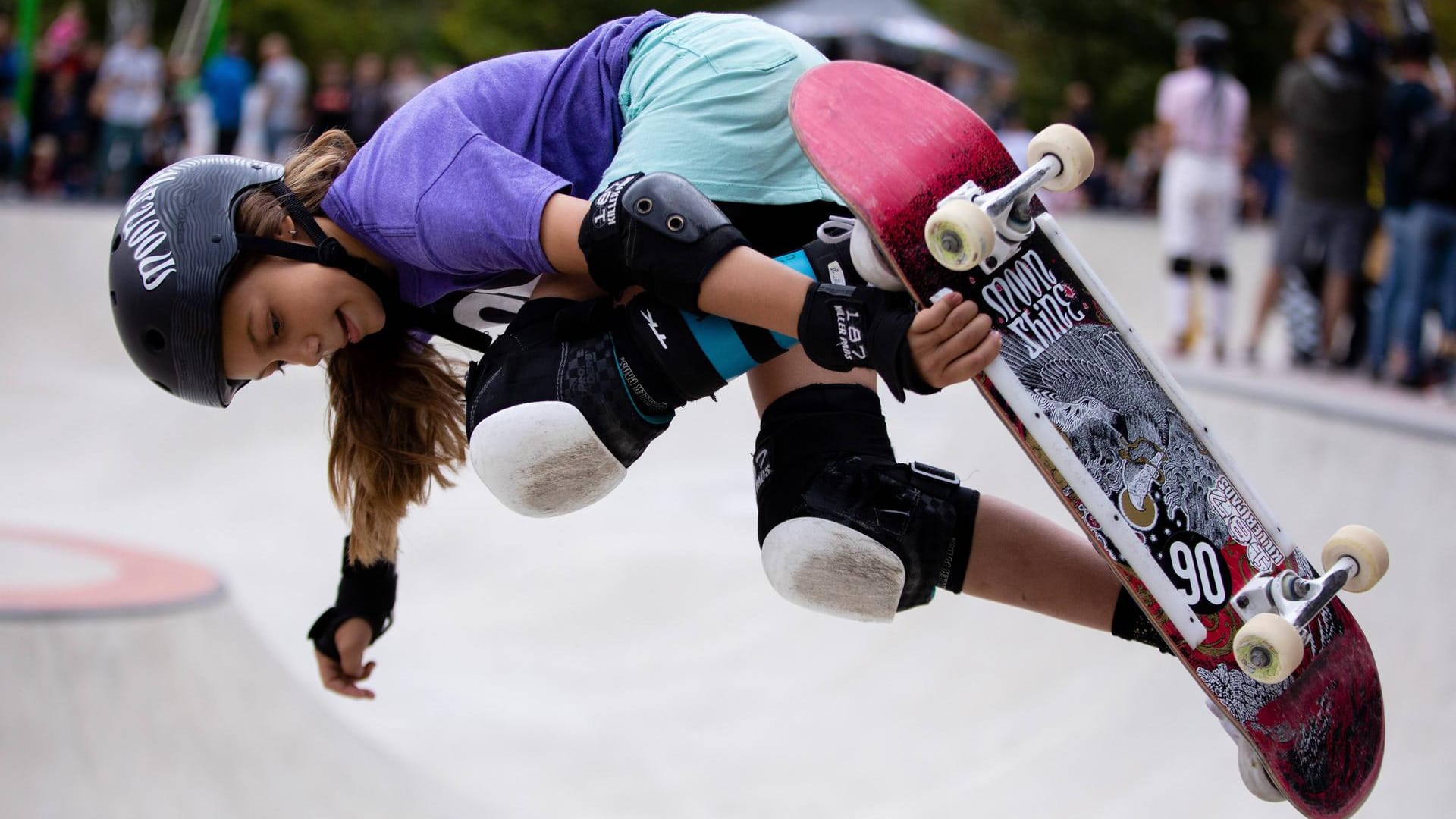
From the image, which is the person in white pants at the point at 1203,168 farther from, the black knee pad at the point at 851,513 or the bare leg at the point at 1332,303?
the black knee pad at the point at 851,513

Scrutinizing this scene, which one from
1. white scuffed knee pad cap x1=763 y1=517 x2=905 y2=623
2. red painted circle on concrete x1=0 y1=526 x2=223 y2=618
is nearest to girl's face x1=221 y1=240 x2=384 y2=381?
white scuffed knee pad cap x1=763 y1=517 x2=905 y2=623

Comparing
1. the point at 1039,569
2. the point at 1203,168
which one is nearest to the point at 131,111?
the point at 1203,168

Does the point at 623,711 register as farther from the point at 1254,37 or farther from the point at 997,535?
the point at 1254,37

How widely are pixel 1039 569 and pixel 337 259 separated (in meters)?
1.53

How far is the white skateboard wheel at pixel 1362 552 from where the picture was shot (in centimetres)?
243

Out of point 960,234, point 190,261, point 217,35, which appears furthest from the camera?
point 217,35

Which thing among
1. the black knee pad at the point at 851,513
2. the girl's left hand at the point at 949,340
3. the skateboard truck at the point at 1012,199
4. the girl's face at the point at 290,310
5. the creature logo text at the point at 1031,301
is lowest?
the black knee pad at the point at 851,513

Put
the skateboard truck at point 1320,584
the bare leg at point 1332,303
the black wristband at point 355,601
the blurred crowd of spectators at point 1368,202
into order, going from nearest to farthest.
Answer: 1. the skateboard truck at point 1320,584
2. the black wristband at point 355,601
3. the blurred crowd of spectators at point 1368,202
4. the bare leg at point 1332,303

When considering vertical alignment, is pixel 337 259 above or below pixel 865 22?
above

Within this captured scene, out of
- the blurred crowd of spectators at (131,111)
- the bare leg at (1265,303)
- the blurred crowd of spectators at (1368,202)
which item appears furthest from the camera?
the blurred crowd of spectators at (131,111)

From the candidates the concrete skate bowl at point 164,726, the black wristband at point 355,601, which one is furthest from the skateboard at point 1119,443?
the concrete skate bowl at point 164,726

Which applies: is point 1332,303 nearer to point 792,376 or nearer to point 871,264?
point 792,376

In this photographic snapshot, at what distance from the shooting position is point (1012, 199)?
84.2 inches

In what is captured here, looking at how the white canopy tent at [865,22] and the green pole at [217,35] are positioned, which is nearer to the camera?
the green pole at [217,35]
